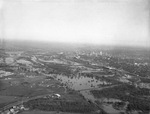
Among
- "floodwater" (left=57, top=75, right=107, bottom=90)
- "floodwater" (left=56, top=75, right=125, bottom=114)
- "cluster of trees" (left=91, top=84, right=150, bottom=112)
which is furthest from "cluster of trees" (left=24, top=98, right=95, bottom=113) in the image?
"floodwater" (left=57, top=75, right=107, bottom=90)

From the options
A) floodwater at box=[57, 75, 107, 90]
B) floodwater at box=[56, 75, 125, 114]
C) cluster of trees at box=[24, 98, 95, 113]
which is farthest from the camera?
floodwater at box=[57, 75, 107, 90]

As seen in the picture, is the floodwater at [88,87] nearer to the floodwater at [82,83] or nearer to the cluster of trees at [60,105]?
the floodwater at [82,83]

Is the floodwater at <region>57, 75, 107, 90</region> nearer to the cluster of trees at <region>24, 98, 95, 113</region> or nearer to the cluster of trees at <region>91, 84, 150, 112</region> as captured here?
the cluster of trees at <region>91, 84, 150, 112</region>

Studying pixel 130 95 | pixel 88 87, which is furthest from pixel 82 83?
pixel 130 95

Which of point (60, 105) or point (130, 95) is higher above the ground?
point (60, 105)

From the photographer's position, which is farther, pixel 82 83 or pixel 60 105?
pixel 82 83

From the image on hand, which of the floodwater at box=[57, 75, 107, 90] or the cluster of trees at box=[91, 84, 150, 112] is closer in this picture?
the cluster of trees at box=[91, 84, 150, 112]

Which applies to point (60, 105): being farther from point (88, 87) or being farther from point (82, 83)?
point (82, 83)

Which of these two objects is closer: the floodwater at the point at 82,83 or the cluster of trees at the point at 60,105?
the cluster of trees at the point at 60,105

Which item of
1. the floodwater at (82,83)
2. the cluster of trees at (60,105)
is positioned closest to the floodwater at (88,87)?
the floodwater at (82,83)
